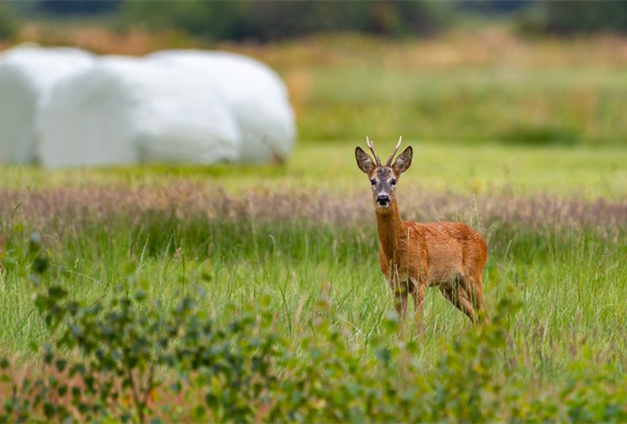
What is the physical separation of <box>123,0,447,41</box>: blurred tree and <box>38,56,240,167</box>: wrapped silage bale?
1271 inches

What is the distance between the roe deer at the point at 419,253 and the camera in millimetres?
6157

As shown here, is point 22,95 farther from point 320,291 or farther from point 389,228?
point 389,228

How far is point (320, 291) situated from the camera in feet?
22.5

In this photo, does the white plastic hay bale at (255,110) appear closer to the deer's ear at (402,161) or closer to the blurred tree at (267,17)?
the deer's ear at (402,161)

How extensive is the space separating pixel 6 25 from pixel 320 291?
35987 mm

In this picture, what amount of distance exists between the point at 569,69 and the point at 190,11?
81.0 feet

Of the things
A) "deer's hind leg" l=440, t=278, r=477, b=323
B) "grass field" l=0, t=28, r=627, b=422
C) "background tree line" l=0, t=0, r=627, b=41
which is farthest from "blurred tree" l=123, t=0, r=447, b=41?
"deer's hind leg" l=440, t=278, r=477, b=323

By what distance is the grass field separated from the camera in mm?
4703

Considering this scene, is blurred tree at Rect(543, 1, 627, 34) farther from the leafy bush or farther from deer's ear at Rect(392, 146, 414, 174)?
the leafy bush

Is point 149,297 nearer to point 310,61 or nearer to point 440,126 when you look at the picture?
point 440,126

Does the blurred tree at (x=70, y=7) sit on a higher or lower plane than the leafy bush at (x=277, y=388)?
higher

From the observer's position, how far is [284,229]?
8.77 m

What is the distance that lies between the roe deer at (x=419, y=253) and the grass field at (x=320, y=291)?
0.13 m

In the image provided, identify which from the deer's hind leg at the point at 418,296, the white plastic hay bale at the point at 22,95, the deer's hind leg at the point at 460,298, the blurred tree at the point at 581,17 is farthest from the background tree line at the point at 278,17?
the deer's hind leg at the point at 418,296
